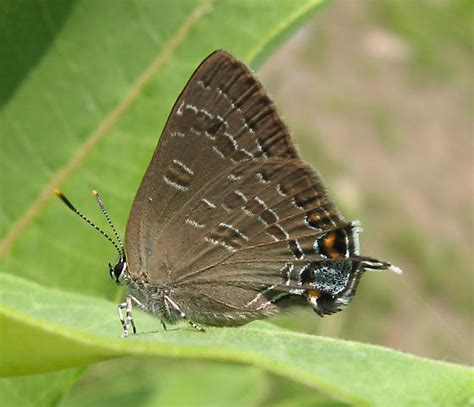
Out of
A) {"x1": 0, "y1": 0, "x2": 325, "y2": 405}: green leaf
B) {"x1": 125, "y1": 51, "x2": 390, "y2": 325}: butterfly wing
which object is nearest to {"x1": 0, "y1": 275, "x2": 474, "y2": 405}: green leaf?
{"x1": 0, "y1": 0, "x2": 325, "y2": 405}: green leaf

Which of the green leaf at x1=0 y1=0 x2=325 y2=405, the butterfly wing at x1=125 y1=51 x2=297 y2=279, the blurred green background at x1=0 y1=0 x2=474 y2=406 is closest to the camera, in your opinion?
the green leaf at x1=0 y1=0 x2=325 y2=405

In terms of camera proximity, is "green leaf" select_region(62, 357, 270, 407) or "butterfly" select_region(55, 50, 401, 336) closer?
"butterfly" select_region(55, 50, 401, 336)

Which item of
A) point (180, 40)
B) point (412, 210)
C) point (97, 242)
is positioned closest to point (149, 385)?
point (97, 242)

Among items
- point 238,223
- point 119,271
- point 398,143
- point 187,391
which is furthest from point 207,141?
point 398,143

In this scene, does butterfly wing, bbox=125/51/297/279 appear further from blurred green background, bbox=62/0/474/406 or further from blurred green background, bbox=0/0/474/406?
blurred green background, bbox=62/0/474/406

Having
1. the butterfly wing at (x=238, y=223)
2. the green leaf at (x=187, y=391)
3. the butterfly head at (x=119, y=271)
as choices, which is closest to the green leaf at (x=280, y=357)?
the butterfly head at (x=119, y=271)

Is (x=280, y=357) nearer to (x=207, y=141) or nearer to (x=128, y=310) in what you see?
(x=128, y=310)

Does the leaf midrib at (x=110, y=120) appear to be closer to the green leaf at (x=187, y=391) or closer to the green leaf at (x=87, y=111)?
the green leaf at (x=87, y=111)
